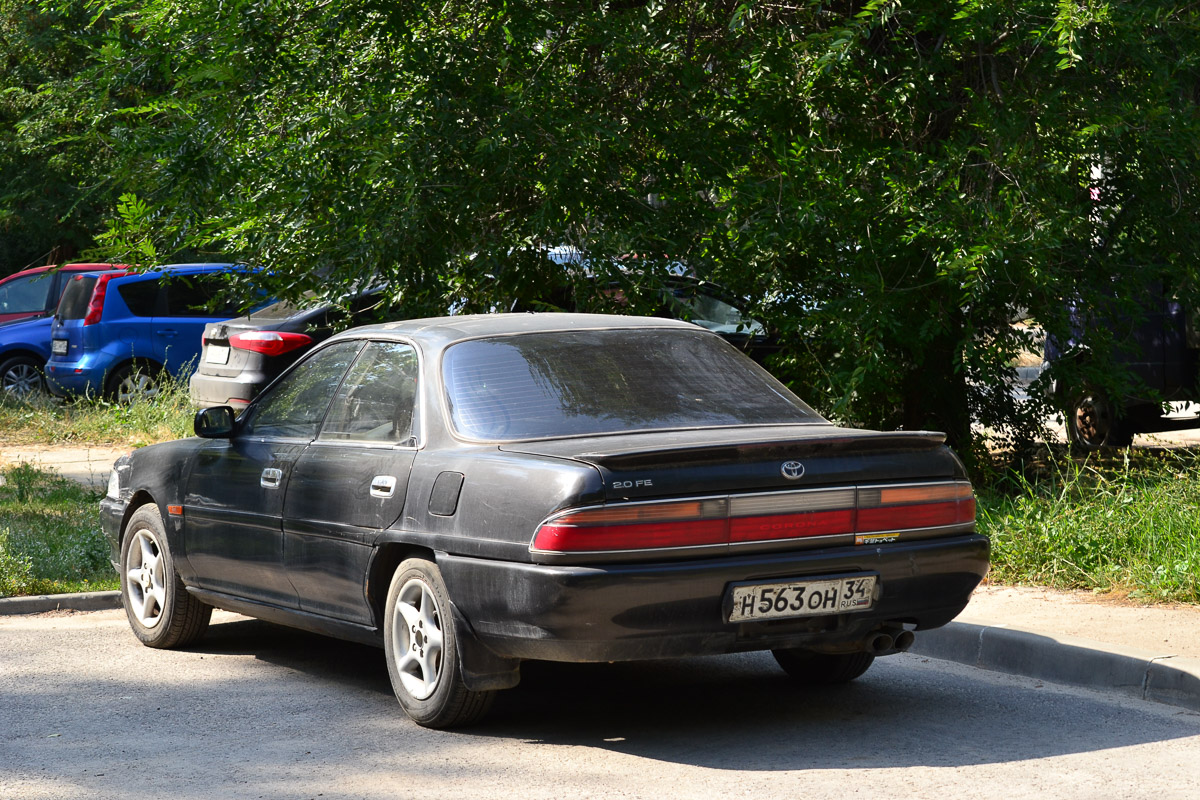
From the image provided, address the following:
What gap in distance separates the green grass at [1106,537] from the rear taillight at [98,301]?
12096 millimetres

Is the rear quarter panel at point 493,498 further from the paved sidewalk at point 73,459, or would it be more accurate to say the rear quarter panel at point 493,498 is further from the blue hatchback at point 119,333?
the blue hatchback at point 119,333

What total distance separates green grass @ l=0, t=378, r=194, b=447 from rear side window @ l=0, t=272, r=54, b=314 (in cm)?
397

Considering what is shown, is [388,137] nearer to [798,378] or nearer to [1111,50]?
[798,378]

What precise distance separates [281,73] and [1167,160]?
565 cm

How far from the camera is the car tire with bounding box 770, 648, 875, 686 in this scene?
6.10 metres

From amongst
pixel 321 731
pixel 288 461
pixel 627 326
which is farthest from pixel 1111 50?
pixel 321 731

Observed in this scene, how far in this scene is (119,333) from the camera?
17641mm

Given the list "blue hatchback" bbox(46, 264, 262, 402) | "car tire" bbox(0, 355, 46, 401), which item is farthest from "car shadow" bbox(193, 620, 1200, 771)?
"car tire" bbox(0, 355, 46, 401)

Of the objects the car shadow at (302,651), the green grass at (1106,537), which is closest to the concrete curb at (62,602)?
the car shadow at (302,651)

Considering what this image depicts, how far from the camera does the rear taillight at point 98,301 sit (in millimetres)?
17578

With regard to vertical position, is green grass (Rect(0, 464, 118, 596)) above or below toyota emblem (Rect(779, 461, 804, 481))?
below

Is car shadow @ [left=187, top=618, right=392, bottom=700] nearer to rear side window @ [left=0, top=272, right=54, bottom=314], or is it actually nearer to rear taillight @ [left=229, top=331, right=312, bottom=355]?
rear taillight @ [left=229, top=331, right=312, bottom=355]

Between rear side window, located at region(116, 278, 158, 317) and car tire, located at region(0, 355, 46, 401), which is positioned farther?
car tire, located at region(0, 355, 46, 401)

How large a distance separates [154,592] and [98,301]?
37.1 feet
